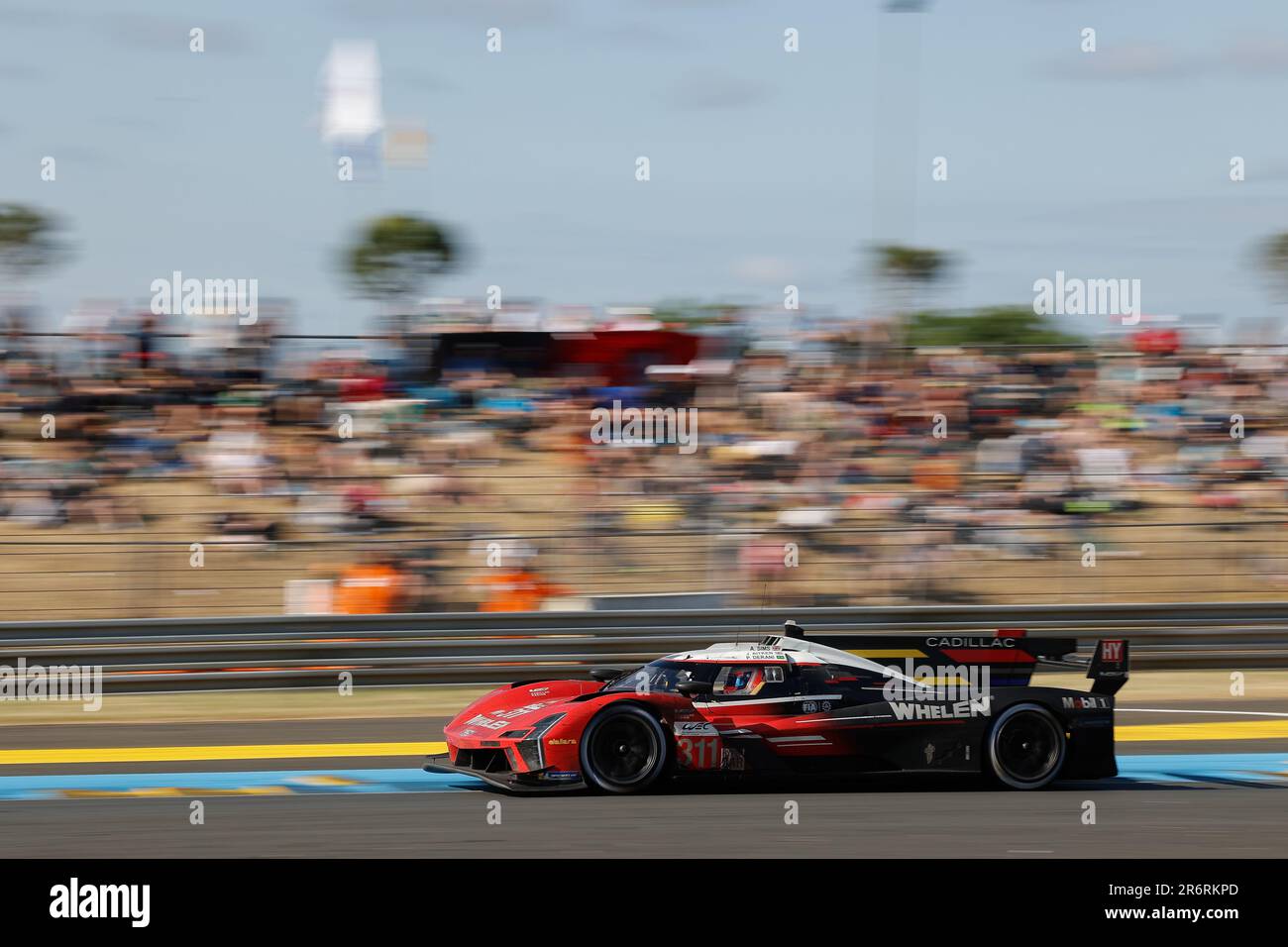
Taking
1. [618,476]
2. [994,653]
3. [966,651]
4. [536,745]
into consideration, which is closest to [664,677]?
[536,745]

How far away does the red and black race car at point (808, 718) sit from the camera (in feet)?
27.2

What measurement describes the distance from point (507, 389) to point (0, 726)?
7.08m

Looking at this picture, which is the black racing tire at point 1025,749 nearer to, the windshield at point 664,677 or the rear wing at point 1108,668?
the rear wing at point 1108,668

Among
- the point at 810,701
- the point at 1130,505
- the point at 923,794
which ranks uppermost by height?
the point at 1130,505

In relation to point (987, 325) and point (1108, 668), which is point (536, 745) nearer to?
point (1108, 668)

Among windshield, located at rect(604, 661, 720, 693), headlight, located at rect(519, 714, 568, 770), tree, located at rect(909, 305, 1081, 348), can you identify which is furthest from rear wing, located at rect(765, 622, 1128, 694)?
tree, located at rect(909, 305, 1081, 348)

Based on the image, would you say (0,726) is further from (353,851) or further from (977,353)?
(977,353)

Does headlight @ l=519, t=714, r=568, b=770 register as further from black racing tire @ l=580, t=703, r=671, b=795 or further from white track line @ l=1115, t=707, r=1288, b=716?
white track line @ l=1115, t=707, r=1288, b=716

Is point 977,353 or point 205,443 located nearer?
point 205,443

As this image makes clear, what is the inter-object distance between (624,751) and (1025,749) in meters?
2.37

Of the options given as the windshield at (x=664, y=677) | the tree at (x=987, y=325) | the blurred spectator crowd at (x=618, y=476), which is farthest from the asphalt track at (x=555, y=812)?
the tree at (x=987, y=325)
